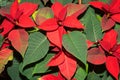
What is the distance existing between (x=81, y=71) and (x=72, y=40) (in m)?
0.13

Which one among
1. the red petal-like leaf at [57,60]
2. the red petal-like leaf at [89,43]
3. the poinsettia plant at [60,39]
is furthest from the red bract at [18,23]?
the red petal-like leaf at [89,43]

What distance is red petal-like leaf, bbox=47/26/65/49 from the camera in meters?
0.88

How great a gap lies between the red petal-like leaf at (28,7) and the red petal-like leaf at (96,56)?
26cm

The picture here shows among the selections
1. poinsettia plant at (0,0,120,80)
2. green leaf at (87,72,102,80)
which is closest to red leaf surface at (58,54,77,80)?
poinsettia plant at (0,0,120,80)

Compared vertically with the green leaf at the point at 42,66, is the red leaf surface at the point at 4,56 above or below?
above

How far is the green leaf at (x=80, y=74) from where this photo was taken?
94 centimetres

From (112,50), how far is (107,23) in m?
0.10

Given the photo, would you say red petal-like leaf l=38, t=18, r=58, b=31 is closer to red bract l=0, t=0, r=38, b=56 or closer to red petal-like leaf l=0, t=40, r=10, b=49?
red bract l=0, t=0, r=38, b=56

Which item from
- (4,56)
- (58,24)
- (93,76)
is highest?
(58,24)

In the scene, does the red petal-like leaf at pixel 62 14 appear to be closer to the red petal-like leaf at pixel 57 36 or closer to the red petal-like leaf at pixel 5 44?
the red petal-like leaf at pixel 57 36

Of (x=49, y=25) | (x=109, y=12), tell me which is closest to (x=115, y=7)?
(x=109, y=12)

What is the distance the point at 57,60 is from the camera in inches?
35.0

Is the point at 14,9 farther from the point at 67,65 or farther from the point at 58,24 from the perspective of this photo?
the point at 67,65

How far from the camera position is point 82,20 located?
37.8 inches
